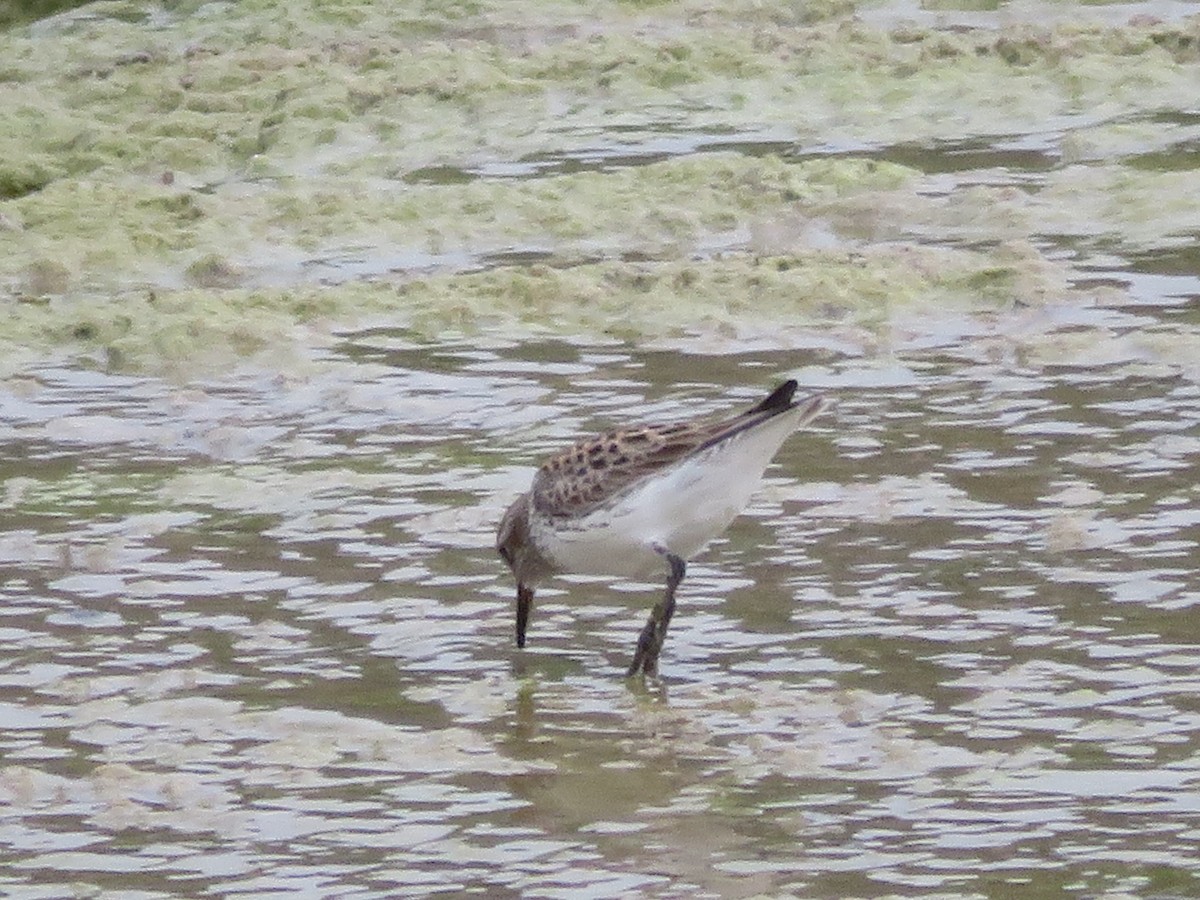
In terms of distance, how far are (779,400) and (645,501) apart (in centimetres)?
57

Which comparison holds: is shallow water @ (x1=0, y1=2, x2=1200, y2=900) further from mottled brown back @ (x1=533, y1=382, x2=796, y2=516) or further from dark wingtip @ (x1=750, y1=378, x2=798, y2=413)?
dark wingtip @ (x1=750, y1=378, x2=798, y2=413)

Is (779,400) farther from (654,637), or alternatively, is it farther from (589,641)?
(589,641)

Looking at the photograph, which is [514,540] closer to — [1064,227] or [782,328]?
[782,328]

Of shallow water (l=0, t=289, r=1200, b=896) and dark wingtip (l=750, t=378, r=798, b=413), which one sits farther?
dark wingtip (l=750, t=378, r=798, b=413)

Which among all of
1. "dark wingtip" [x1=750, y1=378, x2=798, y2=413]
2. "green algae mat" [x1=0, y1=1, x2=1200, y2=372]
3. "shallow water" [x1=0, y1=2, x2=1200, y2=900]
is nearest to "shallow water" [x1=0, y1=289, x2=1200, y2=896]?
"shallow water" [x1=0, y1=2, x2=1200, y2=900]

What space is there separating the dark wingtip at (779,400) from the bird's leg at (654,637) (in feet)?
1.76

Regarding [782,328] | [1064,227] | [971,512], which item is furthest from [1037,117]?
[971,512]

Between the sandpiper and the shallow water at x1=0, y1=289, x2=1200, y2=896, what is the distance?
0.19 meters

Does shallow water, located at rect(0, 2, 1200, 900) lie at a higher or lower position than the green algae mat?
lower

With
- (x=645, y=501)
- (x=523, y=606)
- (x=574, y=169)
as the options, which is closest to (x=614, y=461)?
(x=645, y=501)

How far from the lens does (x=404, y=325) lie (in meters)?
9.63

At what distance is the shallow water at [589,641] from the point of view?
204 inches

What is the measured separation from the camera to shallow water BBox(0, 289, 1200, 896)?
519cm

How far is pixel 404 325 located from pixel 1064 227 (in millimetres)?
2645
